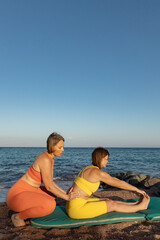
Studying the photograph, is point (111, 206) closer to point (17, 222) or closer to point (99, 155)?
point (99, 155)

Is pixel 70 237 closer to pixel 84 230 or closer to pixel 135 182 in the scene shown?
pixel 84 230

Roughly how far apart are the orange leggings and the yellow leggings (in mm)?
453

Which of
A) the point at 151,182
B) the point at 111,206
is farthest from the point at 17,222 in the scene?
the point at 151,182

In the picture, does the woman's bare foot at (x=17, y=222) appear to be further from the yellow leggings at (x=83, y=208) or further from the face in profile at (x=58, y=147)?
the face in profile at (x=58, y=147)

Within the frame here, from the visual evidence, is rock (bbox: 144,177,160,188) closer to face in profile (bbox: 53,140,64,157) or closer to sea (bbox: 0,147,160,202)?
sea (bbox: 0,147,160,202)

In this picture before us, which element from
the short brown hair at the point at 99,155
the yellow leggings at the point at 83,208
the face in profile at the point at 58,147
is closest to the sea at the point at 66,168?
the yellow leggings at the point at 83,208

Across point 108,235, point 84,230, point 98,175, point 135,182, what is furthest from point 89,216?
point 135,182

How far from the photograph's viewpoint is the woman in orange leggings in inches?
149

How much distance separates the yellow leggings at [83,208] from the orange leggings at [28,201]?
453mm

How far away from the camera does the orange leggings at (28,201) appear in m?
3.79

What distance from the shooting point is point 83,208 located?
3.77 metres

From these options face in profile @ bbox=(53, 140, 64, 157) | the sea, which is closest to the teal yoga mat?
face in profile @ bbox=(53, 140, 64, 157)

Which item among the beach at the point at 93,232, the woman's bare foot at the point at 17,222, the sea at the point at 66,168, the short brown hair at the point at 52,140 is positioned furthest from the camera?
the sea at the point at 66,168

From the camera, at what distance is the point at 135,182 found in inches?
391
